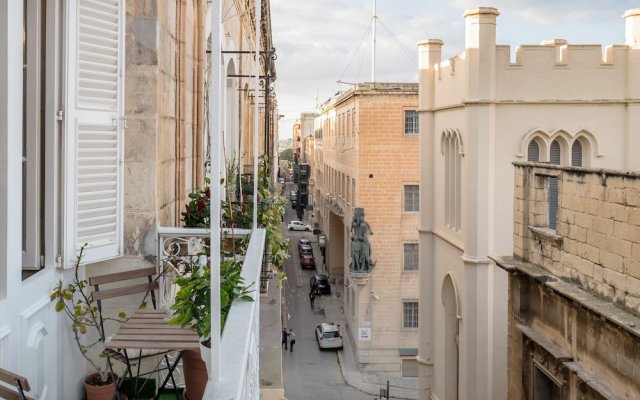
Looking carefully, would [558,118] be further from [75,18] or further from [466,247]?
[75,18]

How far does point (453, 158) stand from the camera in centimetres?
2020

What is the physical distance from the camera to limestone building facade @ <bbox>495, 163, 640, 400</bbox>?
25.4ft

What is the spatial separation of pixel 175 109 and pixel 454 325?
48.7 ft

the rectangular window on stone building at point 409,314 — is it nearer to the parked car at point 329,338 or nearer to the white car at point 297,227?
the parked car at point 329,338

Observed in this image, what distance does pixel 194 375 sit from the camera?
15.5 feet

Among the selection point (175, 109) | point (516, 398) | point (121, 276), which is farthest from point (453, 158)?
point (121, 276)

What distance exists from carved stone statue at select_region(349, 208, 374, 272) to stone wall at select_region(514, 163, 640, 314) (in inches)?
689

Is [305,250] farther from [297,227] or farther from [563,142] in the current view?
[563,142]

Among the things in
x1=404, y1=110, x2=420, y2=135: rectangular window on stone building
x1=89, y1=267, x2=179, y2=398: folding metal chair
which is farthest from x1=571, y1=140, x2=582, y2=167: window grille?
x1=89, y1=267, x2=179, y2=398: folding metal chair

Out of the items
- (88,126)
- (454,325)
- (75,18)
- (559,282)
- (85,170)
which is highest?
(75,18)

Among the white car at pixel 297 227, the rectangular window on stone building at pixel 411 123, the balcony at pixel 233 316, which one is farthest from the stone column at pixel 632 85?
the white car at pixel 297 227

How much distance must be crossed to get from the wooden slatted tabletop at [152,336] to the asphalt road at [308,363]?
19.5m

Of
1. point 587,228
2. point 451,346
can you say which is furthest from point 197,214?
point 451,346

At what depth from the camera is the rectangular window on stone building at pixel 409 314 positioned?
1180 inches
